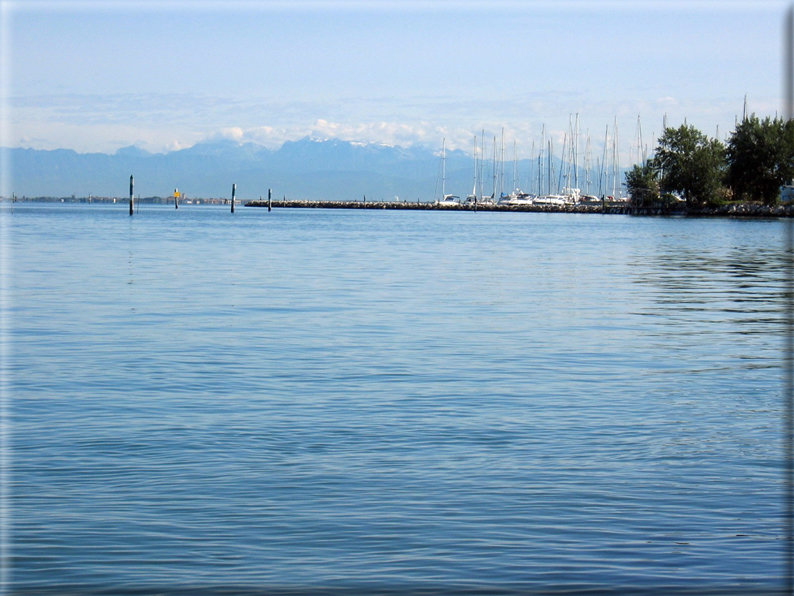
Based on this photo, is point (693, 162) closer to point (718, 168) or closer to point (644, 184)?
point (718, 168)

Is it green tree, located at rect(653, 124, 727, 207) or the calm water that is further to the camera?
green tree, located at rect(653, 124, 727, 207)

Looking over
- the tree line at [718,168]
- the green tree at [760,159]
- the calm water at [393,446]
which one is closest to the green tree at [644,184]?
the tree line at [718,168]

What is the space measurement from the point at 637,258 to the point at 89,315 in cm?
3611

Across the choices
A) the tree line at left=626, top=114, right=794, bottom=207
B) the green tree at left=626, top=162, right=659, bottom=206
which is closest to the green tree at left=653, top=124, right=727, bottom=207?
the tree line at left=626, top=114, right=794, bottom=207

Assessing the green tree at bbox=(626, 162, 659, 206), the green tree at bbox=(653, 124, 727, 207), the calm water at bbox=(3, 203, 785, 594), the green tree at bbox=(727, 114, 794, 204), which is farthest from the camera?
the green tree at bbox=(626, 162, 659, 206)

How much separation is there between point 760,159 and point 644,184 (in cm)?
2736

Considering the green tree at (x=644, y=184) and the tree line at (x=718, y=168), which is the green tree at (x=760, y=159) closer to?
the tree line at (x=718, y=168)

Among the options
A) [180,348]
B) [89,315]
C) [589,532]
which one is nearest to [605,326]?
[180,348]

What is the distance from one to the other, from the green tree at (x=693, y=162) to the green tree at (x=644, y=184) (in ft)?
32.4

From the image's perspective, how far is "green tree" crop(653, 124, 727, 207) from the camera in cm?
14500

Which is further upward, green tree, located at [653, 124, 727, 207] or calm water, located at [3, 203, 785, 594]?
green tree, located at [653, 124, 727, 207]

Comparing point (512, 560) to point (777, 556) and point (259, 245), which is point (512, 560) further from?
point (259, 245)

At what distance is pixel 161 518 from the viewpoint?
31.7ft

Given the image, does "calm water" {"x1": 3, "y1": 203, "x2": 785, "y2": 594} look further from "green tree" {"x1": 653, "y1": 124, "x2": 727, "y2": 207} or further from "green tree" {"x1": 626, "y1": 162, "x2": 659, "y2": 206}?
"green tree" {"x1": 626, "y1": 162, "x2": 659, "y2": 206}
